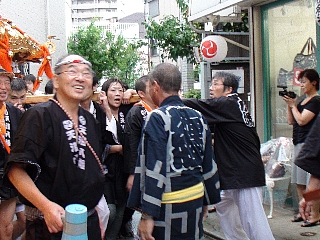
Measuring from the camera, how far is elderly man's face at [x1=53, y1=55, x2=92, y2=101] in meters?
3.34

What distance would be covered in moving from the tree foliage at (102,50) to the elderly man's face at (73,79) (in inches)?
1245

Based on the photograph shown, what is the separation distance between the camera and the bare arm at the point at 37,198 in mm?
2910

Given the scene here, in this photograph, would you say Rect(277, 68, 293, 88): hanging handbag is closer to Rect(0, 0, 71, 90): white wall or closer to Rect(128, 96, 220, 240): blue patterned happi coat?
Rect(128, 96, 220, 240): blue patterned happi coat

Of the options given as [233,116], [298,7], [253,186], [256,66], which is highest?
[298,7]

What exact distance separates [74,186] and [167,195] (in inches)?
28.1

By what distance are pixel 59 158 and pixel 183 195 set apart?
97cm

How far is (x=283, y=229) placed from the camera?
6828 mm

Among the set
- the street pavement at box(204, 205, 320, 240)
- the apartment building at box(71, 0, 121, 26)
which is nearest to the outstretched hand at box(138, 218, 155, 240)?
the street pavement at box(204, 205, 320, 240)

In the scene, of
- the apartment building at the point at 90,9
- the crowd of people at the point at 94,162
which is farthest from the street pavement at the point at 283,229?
the apartment building at the point at 90,9

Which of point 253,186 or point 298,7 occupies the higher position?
point 298,7

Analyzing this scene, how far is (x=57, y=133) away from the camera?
3166 mm

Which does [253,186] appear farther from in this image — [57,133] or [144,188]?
[57,133]

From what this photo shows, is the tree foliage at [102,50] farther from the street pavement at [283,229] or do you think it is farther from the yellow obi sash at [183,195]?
the yellow obi sash at [183,195]

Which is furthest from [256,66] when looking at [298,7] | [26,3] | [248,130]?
[26,3]
